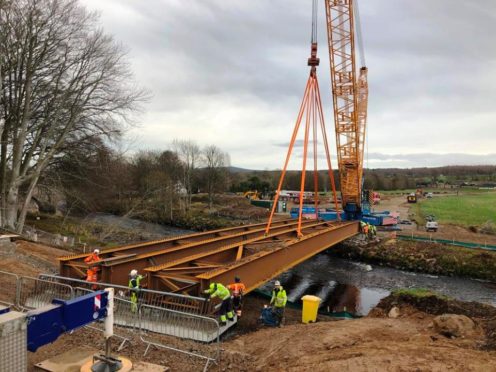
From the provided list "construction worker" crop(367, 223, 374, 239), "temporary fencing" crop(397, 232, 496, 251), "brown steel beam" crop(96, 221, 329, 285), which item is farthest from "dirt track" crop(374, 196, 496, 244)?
"brown steel beam" crop(96, 221, 329, 285)

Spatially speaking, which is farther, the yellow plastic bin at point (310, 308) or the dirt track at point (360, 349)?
the yellow plastic bin at point (310, 308)

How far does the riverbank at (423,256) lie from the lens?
24391 mm

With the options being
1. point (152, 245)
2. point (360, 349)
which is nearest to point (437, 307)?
point (360, 349)

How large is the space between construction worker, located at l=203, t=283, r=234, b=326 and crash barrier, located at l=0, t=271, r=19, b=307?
4.82 m

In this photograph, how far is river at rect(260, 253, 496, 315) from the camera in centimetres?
1905

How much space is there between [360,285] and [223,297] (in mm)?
15179

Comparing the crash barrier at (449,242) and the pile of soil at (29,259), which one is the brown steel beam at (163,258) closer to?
the pile of soil at (29,259)

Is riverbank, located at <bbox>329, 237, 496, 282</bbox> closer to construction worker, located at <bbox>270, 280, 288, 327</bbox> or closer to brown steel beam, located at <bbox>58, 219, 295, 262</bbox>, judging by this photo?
brown steel beam, located at <bbox>58, 219, 295, 262</bbox>

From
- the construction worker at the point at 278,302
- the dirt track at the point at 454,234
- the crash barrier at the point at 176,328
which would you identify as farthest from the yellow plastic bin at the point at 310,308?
the dirt track at the point at 454,234

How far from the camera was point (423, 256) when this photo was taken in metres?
27.0

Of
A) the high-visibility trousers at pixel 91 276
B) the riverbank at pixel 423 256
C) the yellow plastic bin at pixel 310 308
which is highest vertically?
the high-visibility trousers at pixel 91 276

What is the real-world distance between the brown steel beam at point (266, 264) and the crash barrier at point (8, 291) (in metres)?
4.87

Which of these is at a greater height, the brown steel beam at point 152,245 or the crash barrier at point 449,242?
the brown steel beam at point 152,245

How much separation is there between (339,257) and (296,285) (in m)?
10.1
